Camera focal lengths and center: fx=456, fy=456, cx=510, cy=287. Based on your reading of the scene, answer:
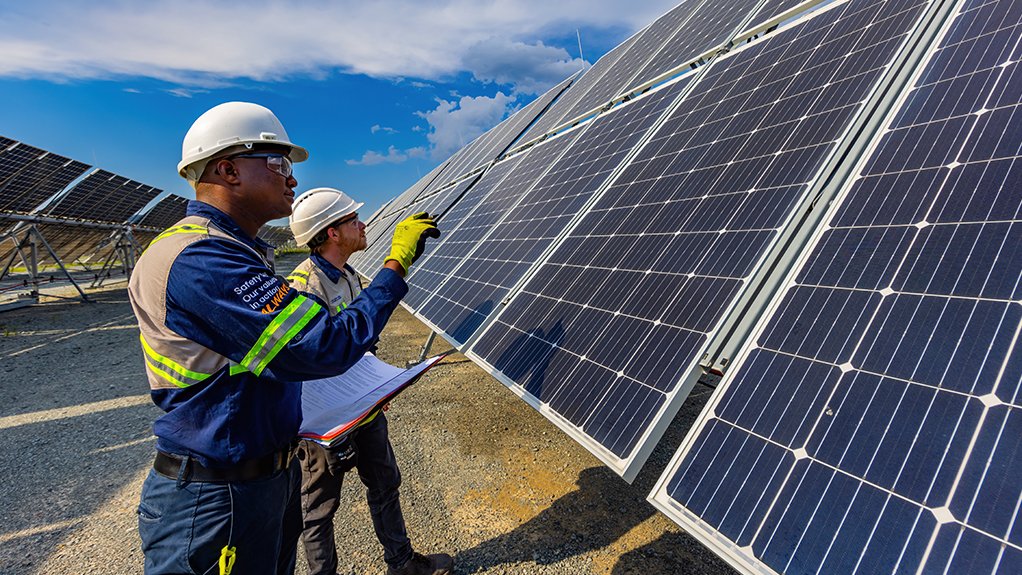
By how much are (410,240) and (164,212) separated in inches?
1419

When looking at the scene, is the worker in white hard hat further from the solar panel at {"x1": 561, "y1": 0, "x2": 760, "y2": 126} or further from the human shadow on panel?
the solar panel at {"x1": 561, "y1": 0, "x2": 760, "y2": 126}

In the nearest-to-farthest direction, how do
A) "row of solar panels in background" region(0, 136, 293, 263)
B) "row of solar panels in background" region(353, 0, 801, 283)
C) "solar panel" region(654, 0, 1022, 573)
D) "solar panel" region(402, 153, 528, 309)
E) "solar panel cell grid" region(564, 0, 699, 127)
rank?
"solar panel" region(654, 0, 1022, 573), "row of solar panels in background" region(353, 0, 801, 283), "solar panel" region(402, 153, 528, 309), "solar panel cell grid" region(564, 0, 699, 127), "row of solar panels in background" region(0, 136, 293, 263)

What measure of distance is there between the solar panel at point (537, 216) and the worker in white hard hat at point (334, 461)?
1.99 meters

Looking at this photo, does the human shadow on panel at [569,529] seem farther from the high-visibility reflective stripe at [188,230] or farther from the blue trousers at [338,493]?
the high-visibility reflective stripe at [188,230]

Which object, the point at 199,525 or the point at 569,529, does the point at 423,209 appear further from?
the point at 199,525

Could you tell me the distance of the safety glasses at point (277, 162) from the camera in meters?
2.39

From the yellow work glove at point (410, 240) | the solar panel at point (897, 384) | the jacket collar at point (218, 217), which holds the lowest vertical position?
the solar panel at point (897, 384)

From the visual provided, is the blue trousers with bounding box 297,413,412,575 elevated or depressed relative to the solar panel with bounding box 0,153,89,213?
depressed

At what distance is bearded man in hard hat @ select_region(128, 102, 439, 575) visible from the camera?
1992mm

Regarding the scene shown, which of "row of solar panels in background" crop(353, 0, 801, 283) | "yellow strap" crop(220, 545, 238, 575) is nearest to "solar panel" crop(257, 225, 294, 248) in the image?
"row of solar panels in background" crop(353, 0, 801, 283)

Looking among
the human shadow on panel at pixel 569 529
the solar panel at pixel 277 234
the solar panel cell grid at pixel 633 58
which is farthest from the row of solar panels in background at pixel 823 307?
the solar panel at pixel 277 234

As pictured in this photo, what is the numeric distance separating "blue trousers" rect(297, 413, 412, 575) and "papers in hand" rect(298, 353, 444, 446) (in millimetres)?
370

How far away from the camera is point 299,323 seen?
6.71 ft

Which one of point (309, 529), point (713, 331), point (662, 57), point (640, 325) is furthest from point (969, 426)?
point (662, 57)
